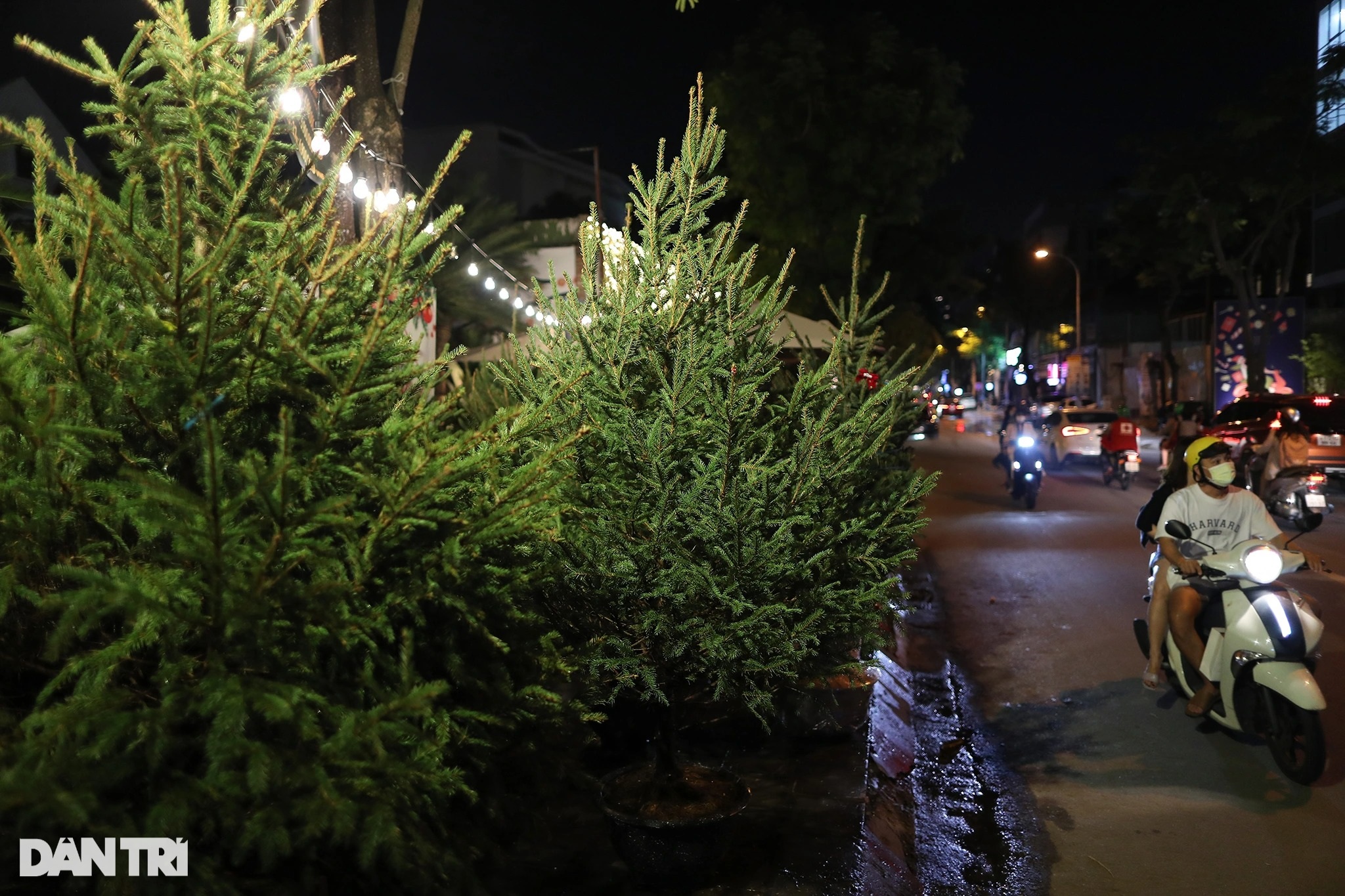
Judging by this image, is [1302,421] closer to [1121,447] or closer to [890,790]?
[1121,447]

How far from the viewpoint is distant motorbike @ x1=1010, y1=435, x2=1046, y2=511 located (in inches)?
648

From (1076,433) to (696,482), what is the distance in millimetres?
20588

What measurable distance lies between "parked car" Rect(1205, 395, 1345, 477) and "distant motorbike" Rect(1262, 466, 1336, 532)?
1.62 meters

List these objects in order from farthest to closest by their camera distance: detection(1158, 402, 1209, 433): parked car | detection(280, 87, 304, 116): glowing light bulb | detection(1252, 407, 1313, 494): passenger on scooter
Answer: detection(1158, 402, 1209, 433): parked car → detection(1252, 407, 1313, 494): passenger on scooter → detection(280, 87, 304, 116): glowing light bulb

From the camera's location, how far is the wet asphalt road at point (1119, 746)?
4.46m

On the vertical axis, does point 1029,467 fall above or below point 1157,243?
below

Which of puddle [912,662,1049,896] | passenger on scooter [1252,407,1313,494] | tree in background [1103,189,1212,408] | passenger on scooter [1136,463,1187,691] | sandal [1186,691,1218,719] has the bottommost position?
puddle [912,662,1049,896]

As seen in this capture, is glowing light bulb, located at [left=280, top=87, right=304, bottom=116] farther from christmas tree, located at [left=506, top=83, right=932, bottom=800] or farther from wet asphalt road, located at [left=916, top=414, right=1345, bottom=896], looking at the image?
wet asphalt road, located at [left=916, top=414, right=1345, bottom=896]

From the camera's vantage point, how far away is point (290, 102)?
15.1 ft

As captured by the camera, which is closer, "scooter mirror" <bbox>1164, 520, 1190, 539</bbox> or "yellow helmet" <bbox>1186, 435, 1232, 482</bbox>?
"scooter mirror" <bbox>1164, 520, 1190, 539</bbox>

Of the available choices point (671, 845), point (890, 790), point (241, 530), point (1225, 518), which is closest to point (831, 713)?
point (890, 790)

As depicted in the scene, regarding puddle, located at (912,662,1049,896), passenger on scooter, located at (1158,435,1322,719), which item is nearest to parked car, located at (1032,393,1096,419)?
passenger on scooter, located at (1158,435,1322,719)

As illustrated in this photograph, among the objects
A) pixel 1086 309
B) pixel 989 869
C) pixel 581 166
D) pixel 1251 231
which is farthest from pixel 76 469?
pixel 1086 309

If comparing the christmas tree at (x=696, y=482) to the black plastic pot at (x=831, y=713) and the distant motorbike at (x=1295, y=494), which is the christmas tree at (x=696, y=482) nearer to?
the black plastic pot at (x=831, y=713)
